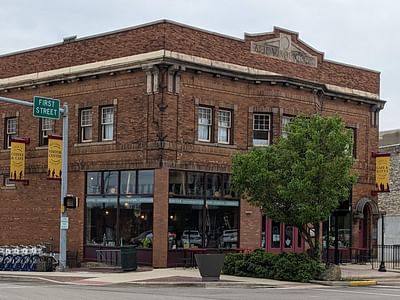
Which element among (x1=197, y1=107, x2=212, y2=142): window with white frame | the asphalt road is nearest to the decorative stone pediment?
(x1=197, y1=107, x2=212, y2=142): window with white frame

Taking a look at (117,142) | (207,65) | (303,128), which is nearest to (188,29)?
(207,65)

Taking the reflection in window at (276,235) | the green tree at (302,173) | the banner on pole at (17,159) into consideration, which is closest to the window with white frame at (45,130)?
the banner on pole at (17,159)

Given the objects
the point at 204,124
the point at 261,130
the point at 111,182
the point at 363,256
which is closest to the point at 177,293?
the point at 111,182

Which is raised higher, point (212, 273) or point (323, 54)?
point (323, 54)

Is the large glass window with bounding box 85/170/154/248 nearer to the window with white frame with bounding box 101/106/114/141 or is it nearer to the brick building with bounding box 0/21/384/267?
the brick building with bounding box 0/21/384/267

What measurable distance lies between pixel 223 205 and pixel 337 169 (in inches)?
290

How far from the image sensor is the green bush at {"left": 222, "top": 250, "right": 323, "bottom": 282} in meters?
26.7

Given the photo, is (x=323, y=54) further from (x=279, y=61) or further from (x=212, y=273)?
(x=212, y=273)

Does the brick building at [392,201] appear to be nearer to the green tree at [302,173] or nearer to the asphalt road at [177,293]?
the green tree at [302,173]

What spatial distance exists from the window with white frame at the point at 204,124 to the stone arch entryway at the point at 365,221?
393 inches

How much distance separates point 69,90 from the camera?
34.2m

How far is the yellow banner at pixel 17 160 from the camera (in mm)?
34844

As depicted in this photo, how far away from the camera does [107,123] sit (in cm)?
3266

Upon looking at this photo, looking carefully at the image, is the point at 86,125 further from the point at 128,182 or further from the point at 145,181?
the point at 145,181
